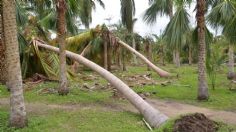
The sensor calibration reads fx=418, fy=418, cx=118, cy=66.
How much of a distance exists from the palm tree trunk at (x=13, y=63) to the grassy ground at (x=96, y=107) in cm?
35

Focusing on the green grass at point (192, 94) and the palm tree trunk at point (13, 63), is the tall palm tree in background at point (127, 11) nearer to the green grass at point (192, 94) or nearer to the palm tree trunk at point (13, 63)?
the green grass at point (192, 94)

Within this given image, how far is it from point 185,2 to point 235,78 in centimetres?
982

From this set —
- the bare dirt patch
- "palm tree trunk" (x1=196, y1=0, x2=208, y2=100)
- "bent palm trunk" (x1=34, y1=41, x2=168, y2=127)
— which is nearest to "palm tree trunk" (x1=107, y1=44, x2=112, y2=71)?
"bent palm trunk" (x1=34, y1=41, x2=168, y2=127)

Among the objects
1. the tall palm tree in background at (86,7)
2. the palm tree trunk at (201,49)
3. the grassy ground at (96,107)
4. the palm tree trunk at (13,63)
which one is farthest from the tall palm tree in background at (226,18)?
the palm tree trunk at (13,63)

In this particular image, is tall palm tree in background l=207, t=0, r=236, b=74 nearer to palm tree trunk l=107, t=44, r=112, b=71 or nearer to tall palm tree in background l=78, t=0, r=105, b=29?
tall palm tree in background l=78, t=0, r=105, b=29

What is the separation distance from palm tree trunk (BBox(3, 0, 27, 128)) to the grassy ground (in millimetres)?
346

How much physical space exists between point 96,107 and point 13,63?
4075 millimetres

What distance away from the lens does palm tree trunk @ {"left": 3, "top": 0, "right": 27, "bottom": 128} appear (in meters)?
10.5

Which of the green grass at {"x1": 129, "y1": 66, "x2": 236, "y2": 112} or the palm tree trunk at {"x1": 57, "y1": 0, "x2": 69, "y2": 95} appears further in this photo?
the green grass at {"x1": 129, "y1": 66, "x2": 236, "y2": 112}

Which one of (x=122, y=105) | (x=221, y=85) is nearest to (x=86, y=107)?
(x=122, y=105)

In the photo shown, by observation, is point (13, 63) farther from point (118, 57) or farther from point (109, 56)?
point (118, 57)

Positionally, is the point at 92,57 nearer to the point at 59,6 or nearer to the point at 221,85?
the point at 221,85

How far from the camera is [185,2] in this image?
16.3m

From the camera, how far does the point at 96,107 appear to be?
13852 millimetres
